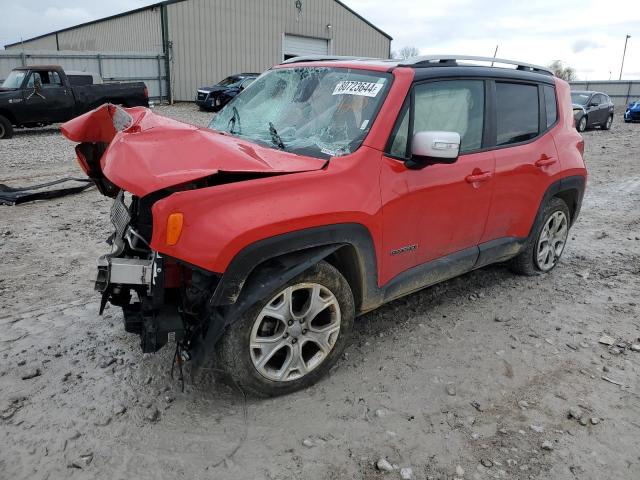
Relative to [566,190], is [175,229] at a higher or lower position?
higher

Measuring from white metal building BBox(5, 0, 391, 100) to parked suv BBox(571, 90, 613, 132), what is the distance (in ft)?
48.9

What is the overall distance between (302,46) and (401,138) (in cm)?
2713

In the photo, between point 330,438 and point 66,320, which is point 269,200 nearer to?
point 330,438

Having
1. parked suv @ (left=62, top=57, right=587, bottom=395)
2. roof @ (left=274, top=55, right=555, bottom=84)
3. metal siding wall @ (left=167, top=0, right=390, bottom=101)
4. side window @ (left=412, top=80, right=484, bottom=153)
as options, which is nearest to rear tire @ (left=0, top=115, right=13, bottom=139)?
parked suv @ (left=62, top=57, right=587, bottom=395)

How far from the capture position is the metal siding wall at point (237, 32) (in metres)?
24.4

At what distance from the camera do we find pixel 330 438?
2.64m

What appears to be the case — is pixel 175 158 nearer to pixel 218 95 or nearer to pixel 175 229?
pixel 175 229

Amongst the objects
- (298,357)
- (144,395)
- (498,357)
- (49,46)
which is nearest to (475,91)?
(498,357)

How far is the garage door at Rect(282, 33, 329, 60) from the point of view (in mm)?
27859

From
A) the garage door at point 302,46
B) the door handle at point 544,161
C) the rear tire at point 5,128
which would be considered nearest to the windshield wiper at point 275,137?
the door handle at point 544,161

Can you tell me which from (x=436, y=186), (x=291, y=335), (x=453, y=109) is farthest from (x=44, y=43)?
(x=291, y=335)

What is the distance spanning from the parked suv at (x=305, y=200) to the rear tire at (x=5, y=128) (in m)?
11.2

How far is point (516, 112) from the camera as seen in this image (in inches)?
162

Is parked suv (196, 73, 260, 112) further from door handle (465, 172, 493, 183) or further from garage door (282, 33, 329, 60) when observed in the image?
door handle (465, 172, 493, 183)
